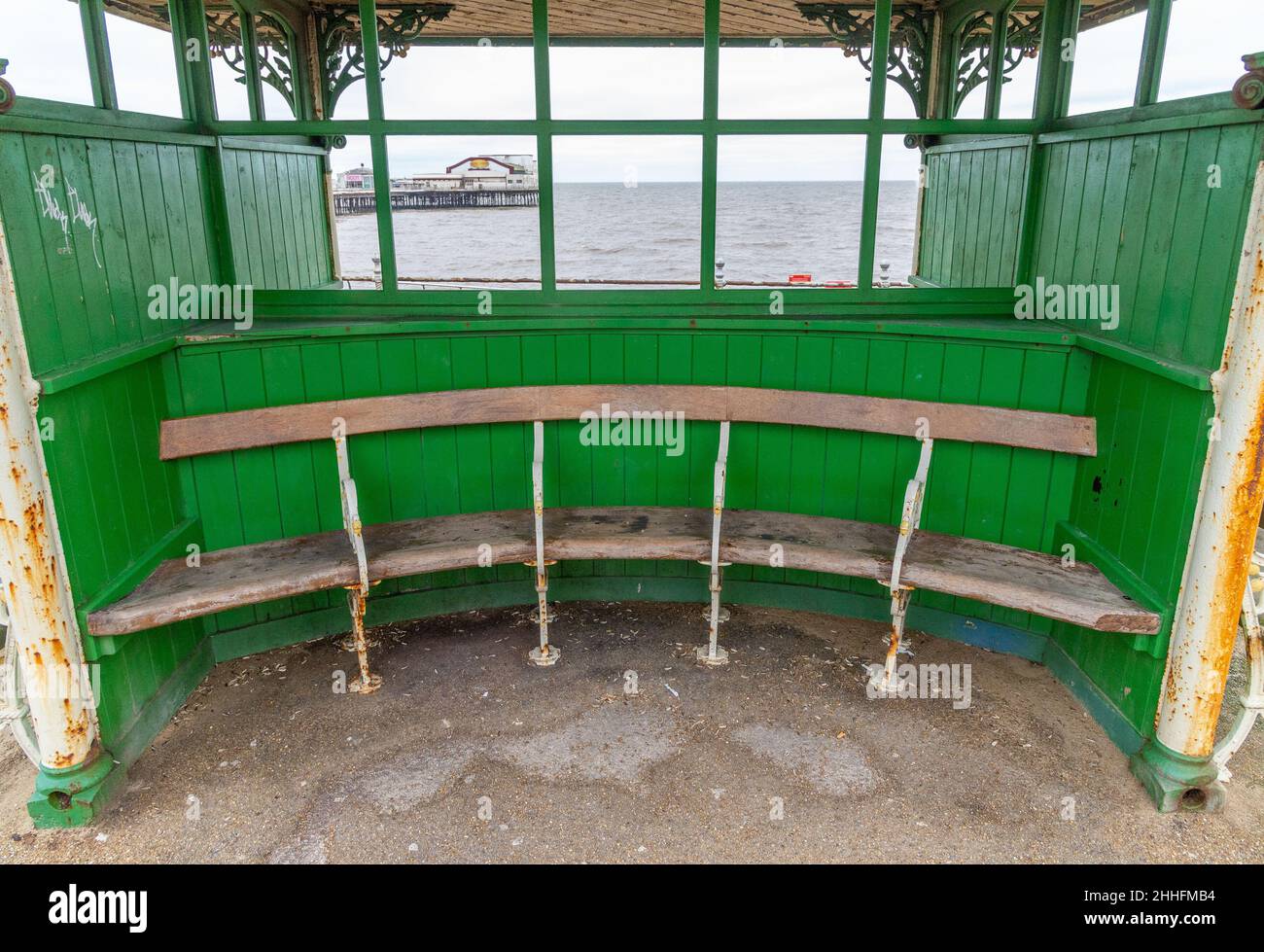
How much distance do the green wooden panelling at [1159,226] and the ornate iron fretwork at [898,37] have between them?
1.58 meters

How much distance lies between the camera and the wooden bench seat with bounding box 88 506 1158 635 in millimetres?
3205

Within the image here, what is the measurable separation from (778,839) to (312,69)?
5.18 meters

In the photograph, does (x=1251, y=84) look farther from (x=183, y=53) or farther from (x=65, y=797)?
(x=65, y=797)

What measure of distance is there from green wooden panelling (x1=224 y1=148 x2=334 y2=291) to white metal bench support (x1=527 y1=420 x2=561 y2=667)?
1.63 meters

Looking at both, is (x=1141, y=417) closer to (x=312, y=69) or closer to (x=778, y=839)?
(x=778, y=839)

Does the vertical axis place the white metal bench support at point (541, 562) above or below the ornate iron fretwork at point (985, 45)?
below

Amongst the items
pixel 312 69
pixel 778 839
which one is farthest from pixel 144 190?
pixel 778 839

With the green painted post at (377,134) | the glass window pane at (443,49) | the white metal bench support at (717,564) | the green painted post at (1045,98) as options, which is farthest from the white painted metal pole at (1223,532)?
the green painted post at (377,134)

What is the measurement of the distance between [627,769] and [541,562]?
38.9 inches

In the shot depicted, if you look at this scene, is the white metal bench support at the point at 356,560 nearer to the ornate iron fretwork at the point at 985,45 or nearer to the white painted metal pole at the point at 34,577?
the white painted metal pole at the point at 34,577

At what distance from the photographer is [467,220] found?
5922 cm

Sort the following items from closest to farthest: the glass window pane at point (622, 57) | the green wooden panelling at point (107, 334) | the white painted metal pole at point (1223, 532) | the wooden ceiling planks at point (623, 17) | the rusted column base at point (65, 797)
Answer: the white painted metal pole at point (1223, 532) < the green wooden panelling at point (107, 334) < the rusted column base at point (65, 797) < the glass window pane at point (622, 57) < the wooden ceiling planks at point (623, 17)

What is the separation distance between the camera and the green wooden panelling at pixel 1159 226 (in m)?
2.71

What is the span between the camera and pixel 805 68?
205 inches
